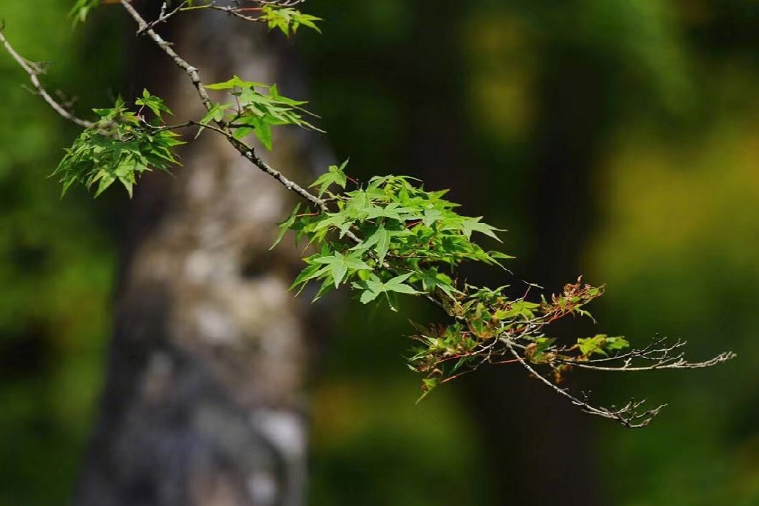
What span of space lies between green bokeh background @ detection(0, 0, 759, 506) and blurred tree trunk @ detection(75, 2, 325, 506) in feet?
7.40

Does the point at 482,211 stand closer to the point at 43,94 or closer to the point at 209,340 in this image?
the point at 209,340

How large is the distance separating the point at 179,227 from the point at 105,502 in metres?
1.40

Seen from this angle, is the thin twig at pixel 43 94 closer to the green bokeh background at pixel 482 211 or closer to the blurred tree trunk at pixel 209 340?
the blurred tree trunk at pixel 209 340

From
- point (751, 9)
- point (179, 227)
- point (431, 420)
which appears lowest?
point (179, 227)

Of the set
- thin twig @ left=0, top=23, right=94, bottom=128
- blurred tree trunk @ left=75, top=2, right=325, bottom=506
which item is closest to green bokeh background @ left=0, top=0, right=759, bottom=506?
blurred tree trunk @ left=75, top=2, right=325, bottom=506

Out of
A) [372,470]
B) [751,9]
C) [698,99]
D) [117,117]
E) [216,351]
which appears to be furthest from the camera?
[372,470]

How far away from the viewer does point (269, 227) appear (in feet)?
20.6

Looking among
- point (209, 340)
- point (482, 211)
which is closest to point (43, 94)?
point (209, 340)

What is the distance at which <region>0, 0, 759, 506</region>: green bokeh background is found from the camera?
9211mm

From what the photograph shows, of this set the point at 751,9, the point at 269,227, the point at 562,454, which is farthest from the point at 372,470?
the point at 269,227

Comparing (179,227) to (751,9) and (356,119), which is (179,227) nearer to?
(356,119)

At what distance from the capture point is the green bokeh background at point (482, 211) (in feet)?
30.2

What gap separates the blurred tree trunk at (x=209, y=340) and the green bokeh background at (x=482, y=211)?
7.40ft

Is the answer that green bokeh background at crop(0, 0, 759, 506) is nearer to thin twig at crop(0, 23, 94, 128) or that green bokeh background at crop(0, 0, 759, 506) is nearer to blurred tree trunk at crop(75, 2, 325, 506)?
blurred tree trunk at crop(75, 2, 325, 506)
